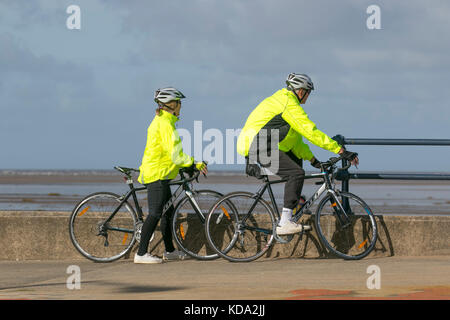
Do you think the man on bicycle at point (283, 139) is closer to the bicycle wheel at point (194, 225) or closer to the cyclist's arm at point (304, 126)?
the cyclist's arm at point (304, 126)

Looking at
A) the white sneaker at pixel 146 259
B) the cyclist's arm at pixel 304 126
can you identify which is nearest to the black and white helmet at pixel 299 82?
the cyclist's arm at pixel 304 126

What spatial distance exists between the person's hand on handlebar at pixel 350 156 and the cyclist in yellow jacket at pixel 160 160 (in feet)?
5.01

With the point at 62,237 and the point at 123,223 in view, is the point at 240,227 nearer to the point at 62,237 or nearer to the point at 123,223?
the point at 123,223

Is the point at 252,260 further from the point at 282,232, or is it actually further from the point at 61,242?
the point at 61,242

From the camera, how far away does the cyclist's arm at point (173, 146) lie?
7.01 m

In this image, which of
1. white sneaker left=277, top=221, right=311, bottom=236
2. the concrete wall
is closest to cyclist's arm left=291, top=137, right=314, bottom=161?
white sneaker left=277, top=221, right=311, bottom=236

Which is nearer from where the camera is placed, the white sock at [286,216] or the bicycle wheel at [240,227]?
the white sock at [286,216]

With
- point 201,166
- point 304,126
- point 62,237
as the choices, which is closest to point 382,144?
point 304,126

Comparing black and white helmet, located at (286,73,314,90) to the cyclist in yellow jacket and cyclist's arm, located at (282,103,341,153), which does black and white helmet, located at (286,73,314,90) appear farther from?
the cyclist in yellow jacket

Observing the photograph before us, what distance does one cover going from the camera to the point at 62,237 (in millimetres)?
7852

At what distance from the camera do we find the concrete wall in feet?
25.7

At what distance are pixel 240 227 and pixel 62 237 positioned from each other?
86.5 inches
